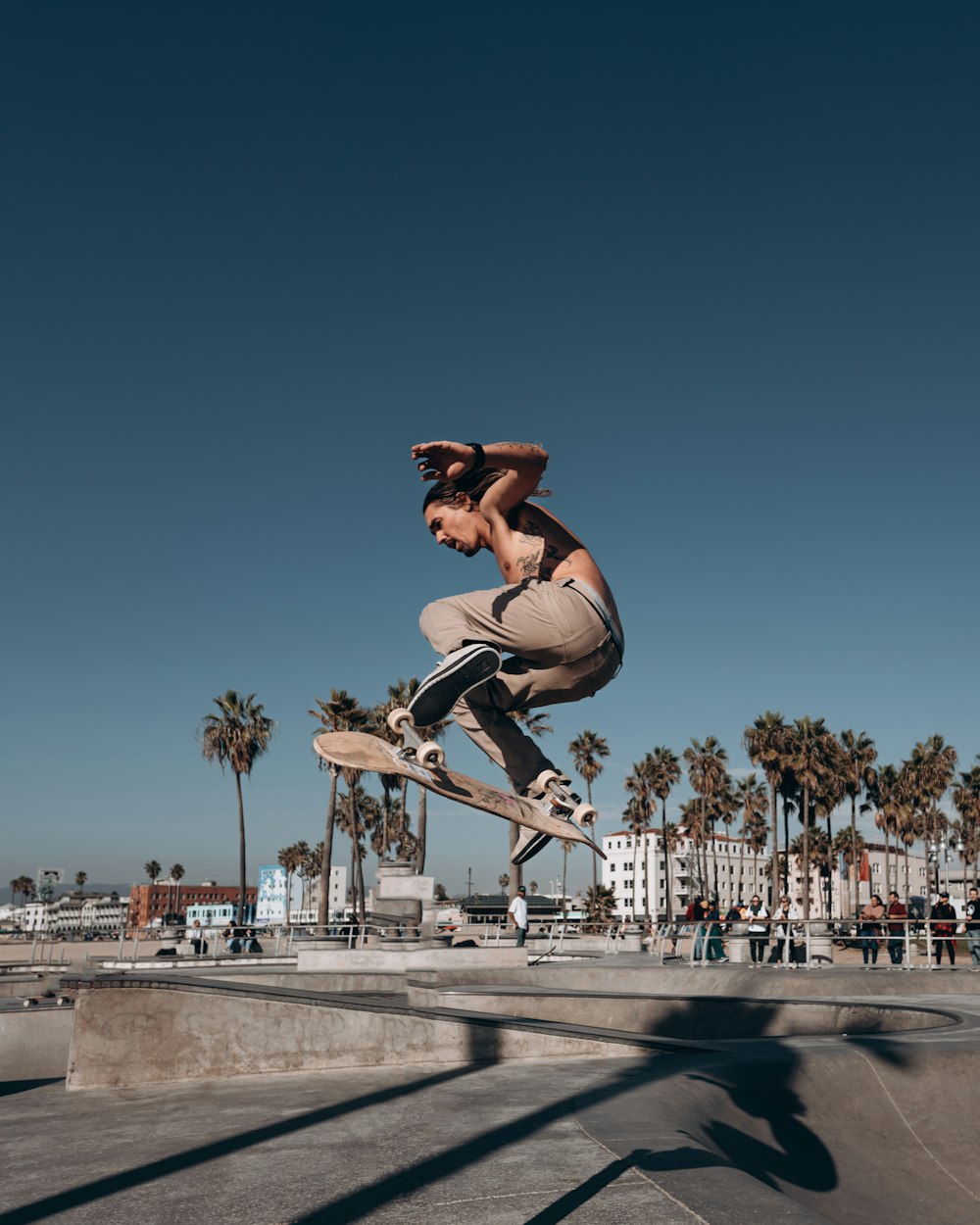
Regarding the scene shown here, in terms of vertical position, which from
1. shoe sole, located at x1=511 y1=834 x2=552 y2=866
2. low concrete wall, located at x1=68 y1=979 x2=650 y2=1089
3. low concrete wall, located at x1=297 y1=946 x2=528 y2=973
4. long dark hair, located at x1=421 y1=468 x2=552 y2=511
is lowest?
low concrete wall, located at x1=297 y1=946 x2=528 y2=973

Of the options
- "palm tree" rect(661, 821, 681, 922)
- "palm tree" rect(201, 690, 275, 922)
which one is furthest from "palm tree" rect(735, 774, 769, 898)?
"palm tree" rect(201, 690, 275, 922)

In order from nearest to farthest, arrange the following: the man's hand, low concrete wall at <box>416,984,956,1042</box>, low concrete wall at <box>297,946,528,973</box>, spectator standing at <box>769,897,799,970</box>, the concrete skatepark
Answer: the concrete skatepark < low concrete wall at <box>416,984,956,1042</box> < the man's hand < spectator standing at <box>769,897,799,970</box> < low concrete wall at <box>297,946,528,973</box>

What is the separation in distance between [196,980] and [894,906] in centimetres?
1411

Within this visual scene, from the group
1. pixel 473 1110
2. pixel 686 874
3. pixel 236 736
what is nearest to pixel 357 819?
pixel 236 736

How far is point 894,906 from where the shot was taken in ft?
60.0

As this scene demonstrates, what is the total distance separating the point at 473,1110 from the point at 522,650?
689cm

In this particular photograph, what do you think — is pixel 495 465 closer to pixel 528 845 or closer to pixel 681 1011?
pixel 528 845

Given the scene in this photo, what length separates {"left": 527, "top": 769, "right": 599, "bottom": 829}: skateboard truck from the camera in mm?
12609

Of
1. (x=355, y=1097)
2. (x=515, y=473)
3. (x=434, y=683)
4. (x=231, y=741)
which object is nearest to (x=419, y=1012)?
(x=355, y=1097)

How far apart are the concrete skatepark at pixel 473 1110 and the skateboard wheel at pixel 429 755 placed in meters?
2.72

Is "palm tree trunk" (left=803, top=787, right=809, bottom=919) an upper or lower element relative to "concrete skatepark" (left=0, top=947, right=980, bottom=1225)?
lower

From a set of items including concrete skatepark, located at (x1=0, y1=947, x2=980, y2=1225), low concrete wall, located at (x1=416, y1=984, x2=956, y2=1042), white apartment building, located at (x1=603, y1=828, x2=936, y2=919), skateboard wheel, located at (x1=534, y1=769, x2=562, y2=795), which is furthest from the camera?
white apartment building, located at (x1=603, y1=828, x2=936, y2=919)

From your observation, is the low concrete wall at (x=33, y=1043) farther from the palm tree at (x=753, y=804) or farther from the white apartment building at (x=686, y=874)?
the white apartment building at (x=686, y=874)

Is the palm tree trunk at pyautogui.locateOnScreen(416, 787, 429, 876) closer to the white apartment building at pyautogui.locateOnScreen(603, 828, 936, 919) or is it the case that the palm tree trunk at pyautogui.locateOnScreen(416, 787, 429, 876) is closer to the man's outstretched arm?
the man's outstretched arm
